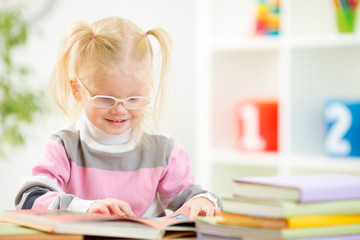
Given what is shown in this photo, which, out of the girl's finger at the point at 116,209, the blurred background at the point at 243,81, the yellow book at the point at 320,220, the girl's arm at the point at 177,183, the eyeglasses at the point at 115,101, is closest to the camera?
the yellow book at the point at 320,220

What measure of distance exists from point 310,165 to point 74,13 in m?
1.72

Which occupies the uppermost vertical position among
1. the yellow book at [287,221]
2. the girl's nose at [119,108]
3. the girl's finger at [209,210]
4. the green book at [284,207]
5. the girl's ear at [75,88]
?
the girl's ear at [75,88]

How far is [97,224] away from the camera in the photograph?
33.0 inches

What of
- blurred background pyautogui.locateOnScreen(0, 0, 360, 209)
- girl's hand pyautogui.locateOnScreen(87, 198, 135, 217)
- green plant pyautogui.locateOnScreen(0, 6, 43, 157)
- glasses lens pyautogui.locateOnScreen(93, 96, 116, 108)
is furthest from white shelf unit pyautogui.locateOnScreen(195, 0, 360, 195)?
girl's hand pyautogui.locateOnScreen(87, 198, 135, 217)

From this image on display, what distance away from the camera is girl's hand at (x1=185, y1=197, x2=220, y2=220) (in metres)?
1.06

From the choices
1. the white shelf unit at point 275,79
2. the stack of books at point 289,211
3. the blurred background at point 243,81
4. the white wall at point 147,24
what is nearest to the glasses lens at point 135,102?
the stack of books at point 289,211

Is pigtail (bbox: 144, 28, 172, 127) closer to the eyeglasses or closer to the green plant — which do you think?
the eyeglasses

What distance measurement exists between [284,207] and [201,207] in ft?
1.18

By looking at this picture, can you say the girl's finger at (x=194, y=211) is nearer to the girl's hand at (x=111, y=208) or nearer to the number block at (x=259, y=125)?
the girl's hand at (x=111, y=208)

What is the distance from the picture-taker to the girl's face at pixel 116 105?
45.6 inches

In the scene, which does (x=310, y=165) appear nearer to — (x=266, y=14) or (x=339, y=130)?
(x=339, y=130)

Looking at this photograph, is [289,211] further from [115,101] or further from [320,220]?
[115,101]

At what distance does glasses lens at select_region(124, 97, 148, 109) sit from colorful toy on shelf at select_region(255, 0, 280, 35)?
5.83ft

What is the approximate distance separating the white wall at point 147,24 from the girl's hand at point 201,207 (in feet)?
7.14
